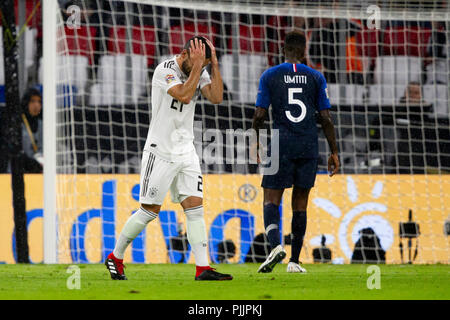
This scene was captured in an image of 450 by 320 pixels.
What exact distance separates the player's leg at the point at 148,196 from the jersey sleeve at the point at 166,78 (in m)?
0.48

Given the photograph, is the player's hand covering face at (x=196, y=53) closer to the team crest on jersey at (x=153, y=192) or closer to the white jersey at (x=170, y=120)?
the white jersey at (x=170, y=120)

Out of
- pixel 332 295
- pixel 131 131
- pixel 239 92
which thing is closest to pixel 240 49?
pixel 239 92

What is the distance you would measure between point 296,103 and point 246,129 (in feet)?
15.9

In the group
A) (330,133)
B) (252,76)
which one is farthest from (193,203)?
(252,76)

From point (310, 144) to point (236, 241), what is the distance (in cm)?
375

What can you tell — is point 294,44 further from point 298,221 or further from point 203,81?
point 298,221

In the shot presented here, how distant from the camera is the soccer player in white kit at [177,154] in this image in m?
5.70

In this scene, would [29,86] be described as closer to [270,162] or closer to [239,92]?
[239,92]

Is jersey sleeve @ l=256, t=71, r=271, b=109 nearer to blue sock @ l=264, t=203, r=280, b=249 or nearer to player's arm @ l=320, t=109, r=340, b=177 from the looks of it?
player's arm @ l=320, t=109, r=340, b=177

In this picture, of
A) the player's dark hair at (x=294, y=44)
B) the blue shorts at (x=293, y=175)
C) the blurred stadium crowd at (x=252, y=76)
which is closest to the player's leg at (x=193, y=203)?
the blue shorts at (x=293, y=175)

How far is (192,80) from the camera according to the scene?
558 centimetres

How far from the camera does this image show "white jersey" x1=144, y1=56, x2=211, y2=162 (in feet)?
18.8

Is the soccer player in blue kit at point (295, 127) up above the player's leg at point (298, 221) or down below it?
above

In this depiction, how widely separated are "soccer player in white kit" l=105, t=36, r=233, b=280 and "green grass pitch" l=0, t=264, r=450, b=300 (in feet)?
0.93
